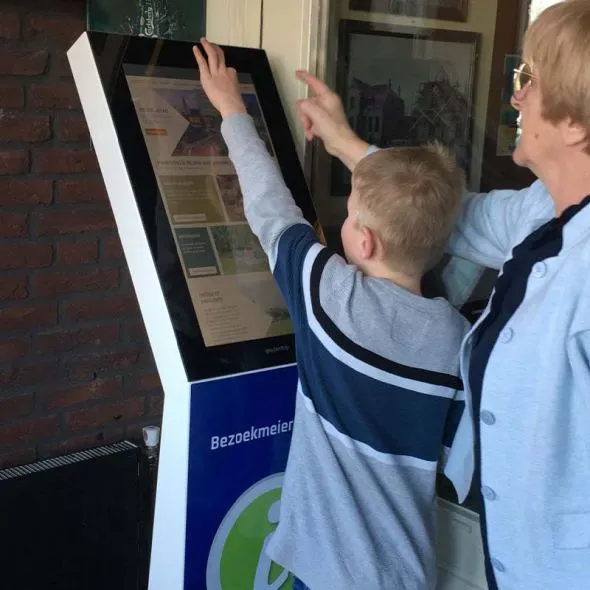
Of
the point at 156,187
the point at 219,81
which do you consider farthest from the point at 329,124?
the point at 156,187

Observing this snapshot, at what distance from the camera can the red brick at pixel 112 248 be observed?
2.73 metres

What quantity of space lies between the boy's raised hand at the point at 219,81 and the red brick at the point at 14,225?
1.10 m

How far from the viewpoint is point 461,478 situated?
1.50 meters

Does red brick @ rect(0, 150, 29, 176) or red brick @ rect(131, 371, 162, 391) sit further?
red brick @ rect(131, 371, 162, 391)

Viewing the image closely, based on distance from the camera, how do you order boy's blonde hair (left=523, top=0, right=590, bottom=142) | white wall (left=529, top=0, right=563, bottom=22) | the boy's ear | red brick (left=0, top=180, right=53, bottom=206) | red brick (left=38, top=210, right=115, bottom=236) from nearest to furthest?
boy's blonde hair (left=523, top=0, right=590, bottom=142) < the boy's ear < white wall (left=529, top=0, right=563, bottom=22) < red brick (left=0, top=180, right=53, bottom=206) < red brick (left=38, top=210, right=115, bottom=236)

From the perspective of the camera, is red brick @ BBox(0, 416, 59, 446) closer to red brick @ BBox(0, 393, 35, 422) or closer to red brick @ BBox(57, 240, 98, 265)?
red brick @ BBox(0, 393, 35, 422)

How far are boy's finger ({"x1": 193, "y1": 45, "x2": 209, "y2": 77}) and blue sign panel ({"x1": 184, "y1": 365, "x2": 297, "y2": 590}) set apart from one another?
24.3 inches

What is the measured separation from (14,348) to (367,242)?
1.62 metres

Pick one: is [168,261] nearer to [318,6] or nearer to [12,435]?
[318,6]

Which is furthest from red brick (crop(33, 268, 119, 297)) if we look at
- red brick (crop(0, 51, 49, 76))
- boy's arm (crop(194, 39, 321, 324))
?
boy's arm (crop(194, 39, 321, 324))

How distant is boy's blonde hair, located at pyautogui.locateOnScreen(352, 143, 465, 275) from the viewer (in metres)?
1.34

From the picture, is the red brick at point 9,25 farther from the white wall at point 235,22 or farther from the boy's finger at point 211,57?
the boy's finger at point 211,57

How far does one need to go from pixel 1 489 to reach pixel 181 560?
1.16m

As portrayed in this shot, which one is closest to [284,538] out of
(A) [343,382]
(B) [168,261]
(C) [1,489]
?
(A) [343,382]
